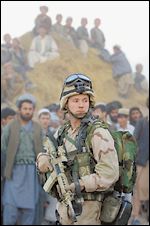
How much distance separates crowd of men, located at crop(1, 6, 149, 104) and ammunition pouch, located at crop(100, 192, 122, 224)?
23.7 feet

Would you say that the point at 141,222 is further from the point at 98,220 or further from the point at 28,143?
the point at 98,220

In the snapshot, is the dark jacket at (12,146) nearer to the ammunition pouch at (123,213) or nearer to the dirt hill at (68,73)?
the ammunition pouch at (123,213)

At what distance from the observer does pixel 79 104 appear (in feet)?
11.0

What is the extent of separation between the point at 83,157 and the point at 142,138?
398 cm

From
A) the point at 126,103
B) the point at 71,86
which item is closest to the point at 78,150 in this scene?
the point at 71,86

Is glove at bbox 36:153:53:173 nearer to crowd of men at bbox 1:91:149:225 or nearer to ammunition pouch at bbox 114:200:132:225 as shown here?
ammunition pouch at bbox 114:200:132:225

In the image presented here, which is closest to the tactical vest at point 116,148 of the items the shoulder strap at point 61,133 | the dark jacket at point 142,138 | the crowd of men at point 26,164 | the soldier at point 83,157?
the soldier at point 83,157

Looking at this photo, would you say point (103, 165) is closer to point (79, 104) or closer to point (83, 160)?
point (83, 160)

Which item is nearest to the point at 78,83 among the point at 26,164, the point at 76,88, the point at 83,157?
the point at 76,88

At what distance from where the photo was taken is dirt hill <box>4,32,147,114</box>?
11.3 meters

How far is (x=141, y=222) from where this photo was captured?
24.2 ft

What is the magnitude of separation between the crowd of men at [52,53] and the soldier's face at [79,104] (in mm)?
7105

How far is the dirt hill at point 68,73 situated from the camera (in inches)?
445

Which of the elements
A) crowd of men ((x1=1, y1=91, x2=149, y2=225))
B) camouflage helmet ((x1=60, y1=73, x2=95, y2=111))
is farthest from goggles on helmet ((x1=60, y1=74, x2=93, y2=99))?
crowd of men ((x1=1, y1=91, x2=149, y2=225))
